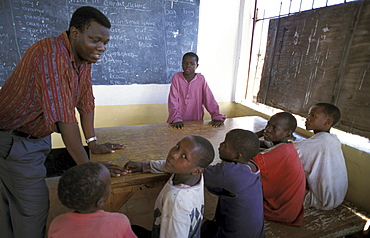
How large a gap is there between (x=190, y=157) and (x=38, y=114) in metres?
0.85

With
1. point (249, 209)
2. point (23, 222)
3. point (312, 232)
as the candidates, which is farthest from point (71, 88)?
point (312, 232)

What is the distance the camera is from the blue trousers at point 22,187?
1297mm

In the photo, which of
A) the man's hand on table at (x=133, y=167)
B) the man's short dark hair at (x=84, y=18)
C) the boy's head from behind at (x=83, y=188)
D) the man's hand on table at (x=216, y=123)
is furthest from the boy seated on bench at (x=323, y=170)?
the man's short dark hair at (x=84, y=18)

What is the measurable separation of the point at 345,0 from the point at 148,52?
2.60m

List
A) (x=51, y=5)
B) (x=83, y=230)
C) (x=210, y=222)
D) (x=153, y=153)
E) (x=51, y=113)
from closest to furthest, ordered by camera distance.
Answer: (x=83, y=230), (x=51, y=113), (x=210, y=222), (x=153, y=153), (x=51, y=5)

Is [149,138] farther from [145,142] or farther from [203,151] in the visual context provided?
[203,151]

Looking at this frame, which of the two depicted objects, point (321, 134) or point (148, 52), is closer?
point (321, 134)

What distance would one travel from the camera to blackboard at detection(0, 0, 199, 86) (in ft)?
9.89

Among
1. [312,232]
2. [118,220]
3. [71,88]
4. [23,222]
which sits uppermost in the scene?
[71,88]

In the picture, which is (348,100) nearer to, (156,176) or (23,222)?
(156,176)

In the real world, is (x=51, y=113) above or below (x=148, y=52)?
below

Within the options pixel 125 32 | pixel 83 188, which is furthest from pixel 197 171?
pixel 125 32

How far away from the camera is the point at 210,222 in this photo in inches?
63.0

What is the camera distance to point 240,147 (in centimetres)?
141
